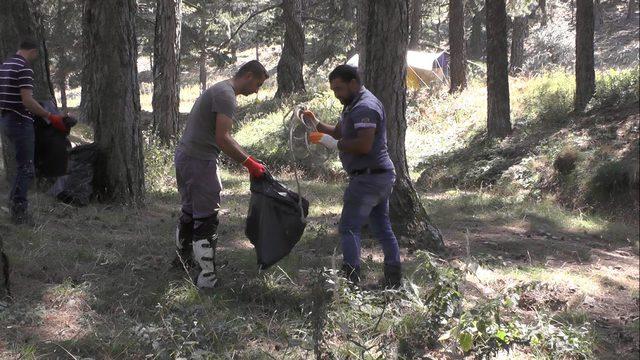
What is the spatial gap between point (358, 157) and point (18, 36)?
543 cm

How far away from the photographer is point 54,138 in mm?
6777

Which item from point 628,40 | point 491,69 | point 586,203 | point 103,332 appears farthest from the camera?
point 628,40

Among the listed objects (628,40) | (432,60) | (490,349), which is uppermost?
(628,40)

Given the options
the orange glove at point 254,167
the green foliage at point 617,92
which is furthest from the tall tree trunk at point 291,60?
the orange glove at point 254,167

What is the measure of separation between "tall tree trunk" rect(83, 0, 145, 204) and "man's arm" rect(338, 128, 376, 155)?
3.93m

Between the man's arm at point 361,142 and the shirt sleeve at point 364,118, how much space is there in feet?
0.10

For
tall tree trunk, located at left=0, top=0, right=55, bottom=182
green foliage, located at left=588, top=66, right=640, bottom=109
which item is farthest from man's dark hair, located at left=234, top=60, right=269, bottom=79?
green foliage, located at left=588, top=66, right=640, bottom=109

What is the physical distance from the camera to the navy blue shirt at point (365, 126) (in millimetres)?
4883

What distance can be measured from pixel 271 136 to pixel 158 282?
10412 mm

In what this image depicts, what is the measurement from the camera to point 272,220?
4914 millimetres

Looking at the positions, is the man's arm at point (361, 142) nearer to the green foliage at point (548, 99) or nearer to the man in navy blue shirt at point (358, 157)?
the man in navy blue shirt at point (358, 157)

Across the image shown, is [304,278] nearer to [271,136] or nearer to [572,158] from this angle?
[572,158]

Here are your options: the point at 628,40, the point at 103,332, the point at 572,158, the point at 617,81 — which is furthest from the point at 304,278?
the point at 628,40

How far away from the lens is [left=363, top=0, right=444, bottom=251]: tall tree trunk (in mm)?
6695
